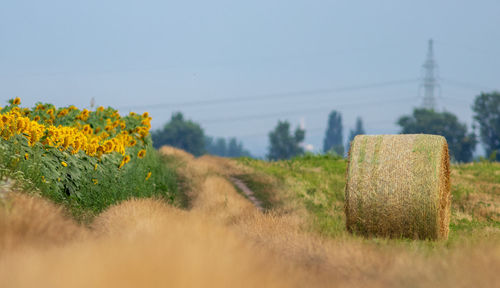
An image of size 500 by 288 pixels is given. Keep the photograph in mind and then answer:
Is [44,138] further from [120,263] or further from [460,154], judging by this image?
[460,154]

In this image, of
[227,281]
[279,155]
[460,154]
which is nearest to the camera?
[227,281]

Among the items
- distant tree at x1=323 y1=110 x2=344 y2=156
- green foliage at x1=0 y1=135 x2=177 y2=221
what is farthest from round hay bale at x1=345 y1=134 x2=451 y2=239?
distant tree at x1=323 y1=110 x2=344 y2=156

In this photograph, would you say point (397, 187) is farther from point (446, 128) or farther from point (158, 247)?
point (446, 128)

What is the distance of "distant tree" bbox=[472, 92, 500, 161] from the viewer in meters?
69.8

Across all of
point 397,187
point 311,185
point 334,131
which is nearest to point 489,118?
point 334,131

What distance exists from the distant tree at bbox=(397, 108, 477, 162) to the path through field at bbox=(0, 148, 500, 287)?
64.2 metres

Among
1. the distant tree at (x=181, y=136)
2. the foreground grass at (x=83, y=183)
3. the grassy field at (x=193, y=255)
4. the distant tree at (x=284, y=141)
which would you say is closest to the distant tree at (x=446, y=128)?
the distant tree at (x=284, y=141)

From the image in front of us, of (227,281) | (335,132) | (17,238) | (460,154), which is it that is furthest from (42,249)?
(335,132)

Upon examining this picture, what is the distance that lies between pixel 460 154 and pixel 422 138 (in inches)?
2449

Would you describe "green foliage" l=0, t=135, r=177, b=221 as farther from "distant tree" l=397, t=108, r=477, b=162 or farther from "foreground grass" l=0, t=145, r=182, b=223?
"distant tree" l=397, t=108, r=477, b=162

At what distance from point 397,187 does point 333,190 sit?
27.2 feet

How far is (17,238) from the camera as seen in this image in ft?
19.9

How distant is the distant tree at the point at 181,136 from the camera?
296 ft

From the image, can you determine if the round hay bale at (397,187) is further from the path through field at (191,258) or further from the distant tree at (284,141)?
the distant tree at (284,141)
